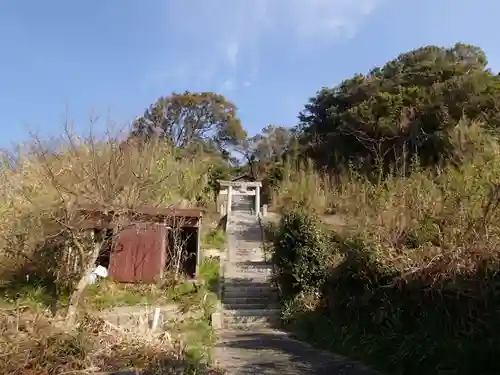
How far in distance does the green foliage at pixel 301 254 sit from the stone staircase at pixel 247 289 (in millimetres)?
970

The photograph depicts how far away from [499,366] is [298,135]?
26630 mm

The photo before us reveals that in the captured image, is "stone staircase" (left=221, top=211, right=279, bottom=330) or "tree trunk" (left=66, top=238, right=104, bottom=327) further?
"stone staircase" (left=221, top=211, right=279, bottom=330)

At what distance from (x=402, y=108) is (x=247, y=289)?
41.0 feet

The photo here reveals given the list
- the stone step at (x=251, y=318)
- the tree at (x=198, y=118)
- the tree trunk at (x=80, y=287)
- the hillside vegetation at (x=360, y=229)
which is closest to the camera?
the hillside vegetation at (x=360, y=229)

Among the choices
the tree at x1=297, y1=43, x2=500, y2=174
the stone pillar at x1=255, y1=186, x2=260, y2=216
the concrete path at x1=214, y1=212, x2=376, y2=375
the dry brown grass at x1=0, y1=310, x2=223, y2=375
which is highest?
the tree at x1=297, y1=43, x2=500, y2=174

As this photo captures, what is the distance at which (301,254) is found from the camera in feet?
36.8

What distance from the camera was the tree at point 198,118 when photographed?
35.0m

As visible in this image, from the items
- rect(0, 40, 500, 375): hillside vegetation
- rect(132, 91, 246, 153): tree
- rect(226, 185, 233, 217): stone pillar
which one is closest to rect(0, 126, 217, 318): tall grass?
rect(0, 40, 500, 375): hillside vegetation

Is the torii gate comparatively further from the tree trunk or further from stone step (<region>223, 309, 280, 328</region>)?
Answer: the tree trunk

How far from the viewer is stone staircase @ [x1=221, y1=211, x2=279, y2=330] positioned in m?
11.8

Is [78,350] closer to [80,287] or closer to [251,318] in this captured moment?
[80,287]

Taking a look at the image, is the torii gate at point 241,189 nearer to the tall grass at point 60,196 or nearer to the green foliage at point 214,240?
the green foliage at point 214,240

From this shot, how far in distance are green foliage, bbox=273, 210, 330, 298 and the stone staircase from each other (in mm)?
970

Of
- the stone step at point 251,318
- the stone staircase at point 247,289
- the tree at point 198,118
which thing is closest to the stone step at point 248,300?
the stone staircase at point 247,289
